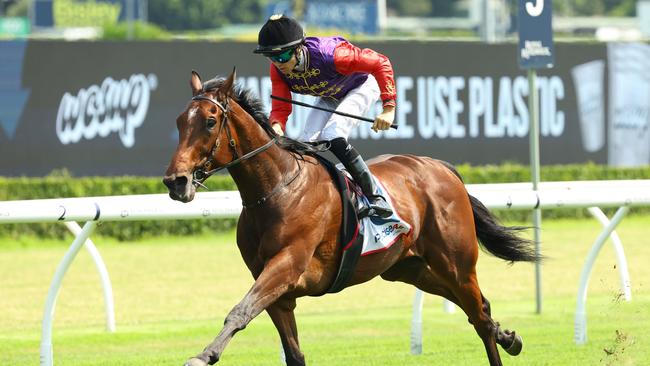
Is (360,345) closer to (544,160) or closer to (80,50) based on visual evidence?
(80,50)

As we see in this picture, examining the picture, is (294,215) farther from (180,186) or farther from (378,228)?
(180,186)

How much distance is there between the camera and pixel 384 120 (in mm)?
5766

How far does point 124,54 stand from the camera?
14523mm

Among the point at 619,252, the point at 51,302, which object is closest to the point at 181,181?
the point at 51,302

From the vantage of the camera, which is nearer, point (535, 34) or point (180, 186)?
point (180, 186)

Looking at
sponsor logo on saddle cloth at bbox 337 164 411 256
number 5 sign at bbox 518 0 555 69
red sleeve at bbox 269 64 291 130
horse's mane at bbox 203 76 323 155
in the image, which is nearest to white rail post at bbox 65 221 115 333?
red sleeve at bbox 269 64 291 130

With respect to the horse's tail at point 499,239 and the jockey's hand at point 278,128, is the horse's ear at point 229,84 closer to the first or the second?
the jockey's hand at point 278,128

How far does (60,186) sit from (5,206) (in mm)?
7999

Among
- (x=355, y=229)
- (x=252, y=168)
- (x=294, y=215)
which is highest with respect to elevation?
(x=252, y=168)

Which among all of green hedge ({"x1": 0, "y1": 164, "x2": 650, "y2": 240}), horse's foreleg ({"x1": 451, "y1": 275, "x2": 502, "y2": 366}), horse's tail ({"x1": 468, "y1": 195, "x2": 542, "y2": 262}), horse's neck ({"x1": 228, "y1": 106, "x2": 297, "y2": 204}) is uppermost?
horse's neck ({"x1": 228, "y1": 106, "x2": 297, "y2": 204})

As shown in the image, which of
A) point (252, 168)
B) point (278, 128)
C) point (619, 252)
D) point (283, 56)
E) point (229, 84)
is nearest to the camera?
point (229, 84)

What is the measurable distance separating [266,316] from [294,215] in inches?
173

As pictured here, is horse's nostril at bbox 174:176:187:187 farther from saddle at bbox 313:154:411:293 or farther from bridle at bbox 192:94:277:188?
saddle at bbox 313:154:411:293

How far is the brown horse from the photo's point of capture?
16.4 ft
